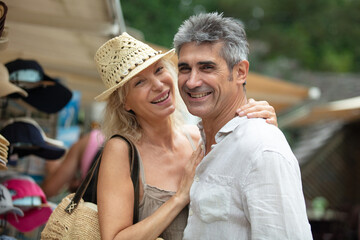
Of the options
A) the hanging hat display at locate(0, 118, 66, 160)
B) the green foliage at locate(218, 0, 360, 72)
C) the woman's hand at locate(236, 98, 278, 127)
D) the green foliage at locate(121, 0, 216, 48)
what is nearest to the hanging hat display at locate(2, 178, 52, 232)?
the hanging hat display at locate(0, 118, 66, 160)

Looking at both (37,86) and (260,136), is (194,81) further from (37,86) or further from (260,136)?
(37,86)

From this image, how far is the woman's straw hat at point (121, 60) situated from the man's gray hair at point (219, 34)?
0.34 metres

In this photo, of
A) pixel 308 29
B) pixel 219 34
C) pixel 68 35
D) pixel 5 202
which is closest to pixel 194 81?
pixel 219 34

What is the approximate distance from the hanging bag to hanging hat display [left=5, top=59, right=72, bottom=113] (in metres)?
0.98

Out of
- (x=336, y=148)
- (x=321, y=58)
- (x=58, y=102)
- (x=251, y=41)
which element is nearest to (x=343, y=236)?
(x=336, y=148)

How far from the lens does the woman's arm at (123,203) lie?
2223 mm

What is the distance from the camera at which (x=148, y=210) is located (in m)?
2.43

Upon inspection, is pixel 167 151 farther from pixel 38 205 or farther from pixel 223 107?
pixel 38 205

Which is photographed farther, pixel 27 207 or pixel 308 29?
pixel 308 29

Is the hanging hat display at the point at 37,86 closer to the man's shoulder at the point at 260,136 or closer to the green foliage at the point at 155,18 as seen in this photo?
the man's shoulder at the point at 260,136

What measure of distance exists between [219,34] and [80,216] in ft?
3.65

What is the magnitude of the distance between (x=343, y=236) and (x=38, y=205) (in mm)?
6034

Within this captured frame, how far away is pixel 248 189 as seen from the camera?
6.09 ft

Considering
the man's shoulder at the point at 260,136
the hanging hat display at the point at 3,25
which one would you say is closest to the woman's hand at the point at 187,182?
the man's shoulder at the point at 260,136
